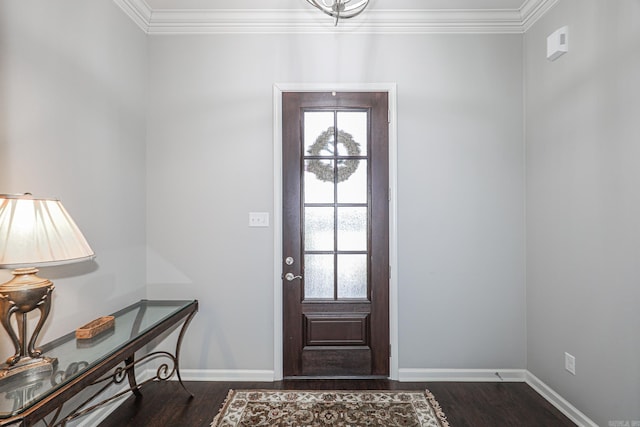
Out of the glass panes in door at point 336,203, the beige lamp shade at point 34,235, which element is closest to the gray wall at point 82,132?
the beige lamp shade at point 34,235

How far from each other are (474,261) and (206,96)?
2545mm

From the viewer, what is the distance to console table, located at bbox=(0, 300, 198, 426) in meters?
1.15

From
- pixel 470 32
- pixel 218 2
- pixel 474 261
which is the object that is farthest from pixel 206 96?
pixel 474 261

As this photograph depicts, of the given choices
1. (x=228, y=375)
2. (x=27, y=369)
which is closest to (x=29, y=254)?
(x=27, y=369)

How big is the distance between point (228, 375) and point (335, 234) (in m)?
1.42

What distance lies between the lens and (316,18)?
2588mm

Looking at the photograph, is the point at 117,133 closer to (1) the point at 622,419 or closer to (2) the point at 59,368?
(2) the point at 59,368

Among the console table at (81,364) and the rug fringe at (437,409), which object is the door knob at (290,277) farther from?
the rug fringe at (437,409)

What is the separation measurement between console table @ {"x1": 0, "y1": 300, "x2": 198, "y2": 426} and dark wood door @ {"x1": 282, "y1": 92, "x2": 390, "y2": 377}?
90 cm

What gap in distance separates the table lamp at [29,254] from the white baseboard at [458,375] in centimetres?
230

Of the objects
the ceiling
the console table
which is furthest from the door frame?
the console table

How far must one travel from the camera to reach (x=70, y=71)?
189cm

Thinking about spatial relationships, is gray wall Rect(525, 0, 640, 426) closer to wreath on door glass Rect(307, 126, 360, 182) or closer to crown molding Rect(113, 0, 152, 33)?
wreath on door glass Rect(307, 126, 360, 182)

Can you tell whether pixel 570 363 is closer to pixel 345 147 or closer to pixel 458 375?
pixel 458 375
